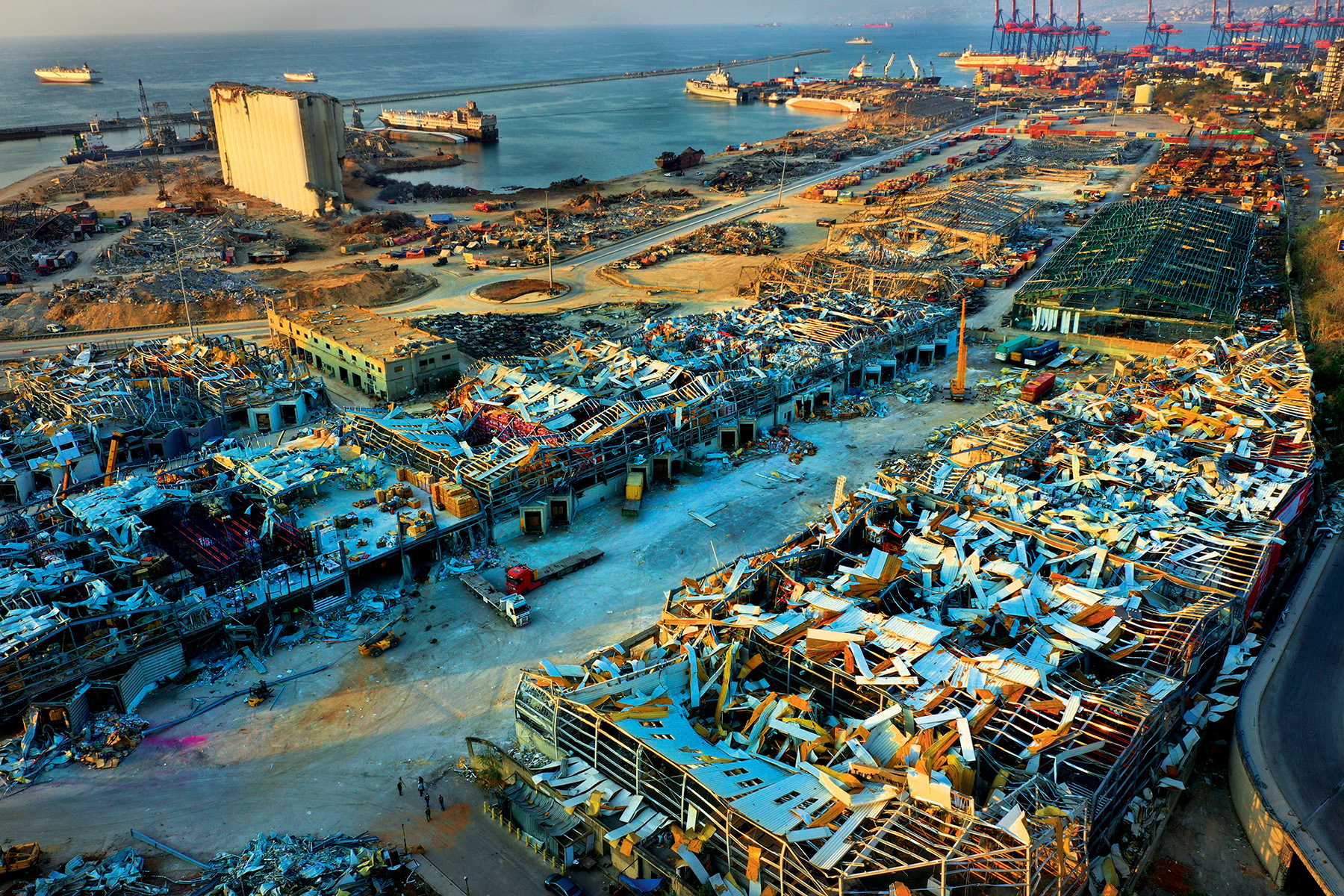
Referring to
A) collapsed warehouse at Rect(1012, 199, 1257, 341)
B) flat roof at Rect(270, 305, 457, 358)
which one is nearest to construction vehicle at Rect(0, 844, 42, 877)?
flat roof at Rect(270, 305, 457, 358)

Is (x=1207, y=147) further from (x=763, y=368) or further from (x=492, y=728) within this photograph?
(x=492, y=728)

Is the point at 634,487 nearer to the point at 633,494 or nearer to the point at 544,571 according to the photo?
the point at 633,494

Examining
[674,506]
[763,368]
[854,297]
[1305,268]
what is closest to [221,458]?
[674,506]

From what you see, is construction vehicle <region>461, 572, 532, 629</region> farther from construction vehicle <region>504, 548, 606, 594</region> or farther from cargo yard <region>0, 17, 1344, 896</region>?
construction vehicle <region>504, 548, 606, 594</region>

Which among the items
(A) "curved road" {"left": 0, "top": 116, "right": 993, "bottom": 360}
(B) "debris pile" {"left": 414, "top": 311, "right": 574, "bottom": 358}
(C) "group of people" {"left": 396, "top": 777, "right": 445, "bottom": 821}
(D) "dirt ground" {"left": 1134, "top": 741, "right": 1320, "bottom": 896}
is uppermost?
(A) "curved road" {"left": 0, "top": 116, "right": 993, "bottom": 360}

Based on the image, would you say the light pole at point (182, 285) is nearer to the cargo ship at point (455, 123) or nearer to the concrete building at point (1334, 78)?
the cargo ship at point (455, 123)

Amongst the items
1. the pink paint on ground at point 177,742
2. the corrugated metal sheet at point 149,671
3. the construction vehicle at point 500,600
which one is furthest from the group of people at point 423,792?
the corrugated metal sheet at point 149,671
